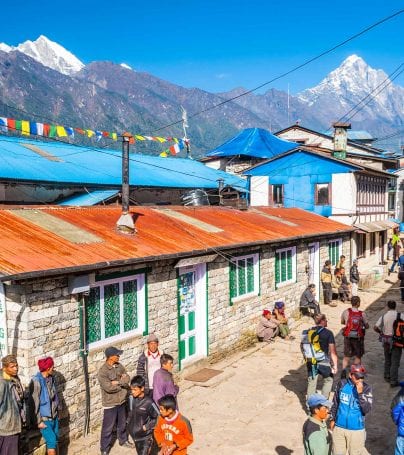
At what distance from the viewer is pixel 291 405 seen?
9656 mm

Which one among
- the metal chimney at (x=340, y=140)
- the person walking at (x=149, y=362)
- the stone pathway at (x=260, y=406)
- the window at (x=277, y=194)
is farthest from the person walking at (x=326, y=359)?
the metal chimney at (x=340, y=140)

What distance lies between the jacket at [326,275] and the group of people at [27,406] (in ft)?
44.6

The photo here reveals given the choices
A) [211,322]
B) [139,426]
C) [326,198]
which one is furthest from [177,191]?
[139,426]

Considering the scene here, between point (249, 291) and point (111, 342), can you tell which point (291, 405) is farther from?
point (249, 291)

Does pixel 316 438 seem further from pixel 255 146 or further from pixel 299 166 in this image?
pixel 255 146

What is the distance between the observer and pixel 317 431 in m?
5.34

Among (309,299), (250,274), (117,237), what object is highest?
(117,237)

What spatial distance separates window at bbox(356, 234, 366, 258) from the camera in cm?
2534

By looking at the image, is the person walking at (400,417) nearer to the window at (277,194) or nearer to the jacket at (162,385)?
the jacket at (162,385)

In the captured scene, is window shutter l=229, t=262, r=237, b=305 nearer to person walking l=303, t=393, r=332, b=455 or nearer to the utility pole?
the utility pole

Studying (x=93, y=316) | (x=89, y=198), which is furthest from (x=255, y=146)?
(x=93, y=316)

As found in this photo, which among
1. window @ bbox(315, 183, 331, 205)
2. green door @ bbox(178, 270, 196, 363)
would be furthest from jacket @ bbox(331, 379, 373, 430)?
window @ bbox(315, 183, 331, 205)

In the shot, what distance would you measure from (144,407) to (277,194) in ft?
→ 71.3

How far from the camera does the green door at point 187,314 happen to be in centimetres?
1111
